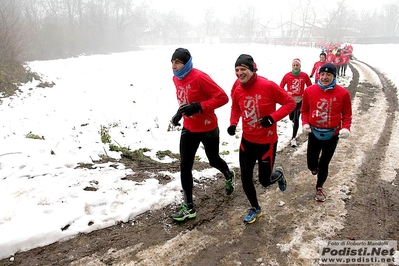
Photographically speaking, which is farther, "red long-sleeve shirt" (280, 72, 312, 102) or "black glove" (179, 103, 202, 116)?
"red long-sleeve shirt" (280, 72, 312, 102)

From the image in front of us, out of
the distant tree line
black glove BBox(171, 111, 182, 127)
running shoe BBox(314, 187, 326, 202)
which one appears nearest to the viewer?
black glove BBox(171, 111, 182, 127)

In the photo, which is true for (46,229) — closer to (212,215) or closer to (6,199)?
(6,199)

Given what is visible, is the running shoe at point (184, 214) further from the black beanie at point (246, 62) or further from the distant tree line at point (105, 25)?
the distant tree line at point (105, 25)

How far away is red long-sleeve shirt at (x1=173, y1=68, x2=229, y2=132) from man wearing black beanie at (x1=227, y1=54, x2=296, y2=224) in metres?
0.24

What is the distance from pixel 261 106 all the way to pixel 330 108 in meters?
1.25

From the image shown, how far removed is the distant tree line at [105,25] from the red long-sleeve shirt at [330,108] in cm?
1882

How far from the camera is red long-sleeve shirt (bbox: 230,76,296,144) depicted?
3.35 meters

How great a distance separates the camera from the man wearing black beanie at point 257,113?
3.28 metres

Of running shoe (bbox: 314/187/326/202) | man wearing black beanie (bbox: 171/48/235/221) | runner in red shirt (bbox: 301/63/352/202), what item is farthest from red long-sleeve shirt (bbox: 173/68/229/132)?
running shoe (bbox: 314/187/326/202)

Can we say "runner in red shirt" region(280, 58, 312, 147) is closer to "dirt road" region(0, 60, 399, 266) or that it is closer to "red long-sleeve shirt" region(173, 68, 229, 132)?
"dirt road" region(0, 60, 399, 266)

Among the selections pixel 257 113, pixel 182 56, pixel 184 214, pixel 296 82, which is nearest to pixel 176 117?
pixel 182 56

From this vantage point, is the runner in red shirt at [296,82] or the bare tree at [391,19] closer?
the runner in red shirt at [296,82]

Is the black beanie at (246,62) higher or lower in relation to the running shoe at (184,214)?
higher

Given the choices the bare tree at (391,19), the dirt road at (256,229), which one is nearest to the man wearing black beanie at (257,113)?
the dirt road at (256,229)
